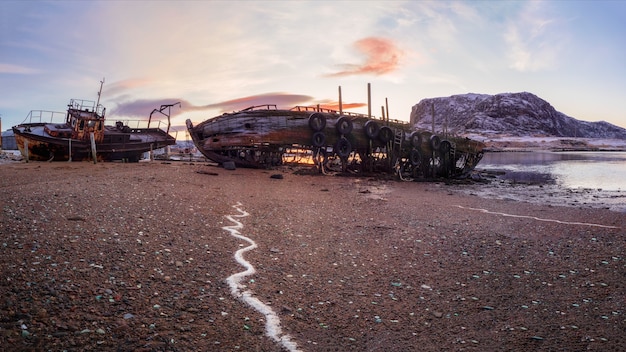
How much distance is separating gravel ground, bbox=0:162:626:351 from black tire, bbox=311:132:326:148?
15.5 metres

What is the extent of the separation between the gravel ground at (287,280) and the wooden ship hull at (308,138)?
15.3 m

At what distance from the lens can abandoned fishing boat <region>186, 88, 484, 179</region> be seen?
86.8 feet

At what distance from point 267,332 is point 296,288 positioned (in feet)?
4.94

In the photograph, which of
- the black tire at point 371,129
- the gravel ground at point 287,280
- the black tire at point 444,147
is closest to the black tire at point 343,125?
the black tire at point 371,129

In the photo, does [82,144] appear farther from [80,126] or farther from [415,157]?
[415,157]

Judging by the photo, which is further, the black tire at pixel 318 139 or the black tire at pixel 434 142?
the black tire at pixel 434 142

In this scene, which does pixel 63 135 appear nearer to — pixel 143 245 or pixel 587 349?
pixel 143 245

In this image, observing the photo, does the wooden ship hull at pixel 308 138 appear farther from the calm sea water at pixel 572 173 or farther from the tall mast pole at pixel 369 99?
the calm sea water at pixel 572 173

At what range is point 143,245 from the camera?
7.26 metres

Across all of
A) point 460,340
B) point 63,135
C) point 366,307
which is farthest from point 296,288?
point 63,135

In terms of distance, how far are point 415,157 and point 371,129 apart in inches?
238

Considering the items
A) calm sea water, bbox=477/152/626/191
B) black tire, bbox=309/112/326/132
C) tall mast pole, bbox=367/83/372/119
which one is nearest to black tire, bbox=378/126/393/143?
tall mast pole, bbox=367/83/372/119

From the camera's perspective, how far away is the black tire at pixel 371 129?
29.8 meters

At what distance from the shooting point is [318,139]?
27.0 meters
